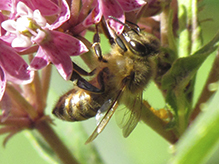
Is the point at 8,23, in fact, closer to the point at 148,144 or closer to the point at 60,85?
the point at 60,85

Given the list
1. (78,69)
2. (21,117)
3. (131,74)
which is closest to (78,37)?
(78,69)

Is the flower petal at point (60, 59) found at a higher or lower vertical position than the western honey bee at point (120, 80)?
higher

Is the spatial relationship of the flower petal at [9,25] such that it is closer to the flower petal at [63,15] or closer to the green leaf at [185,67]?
the flower petal at [63,15]

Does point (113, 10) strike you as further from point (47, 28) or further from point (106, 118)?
point (106, 118)

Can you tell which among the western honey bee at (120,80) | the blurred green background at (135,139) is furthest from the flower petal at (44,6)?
the blurred green background at (135,139)

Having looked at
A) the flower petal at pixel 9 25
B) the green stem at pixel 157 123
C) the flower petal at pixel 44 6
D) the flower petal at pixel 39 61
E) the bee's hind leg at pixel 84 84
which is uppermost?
the flower petal at pixel 44 6


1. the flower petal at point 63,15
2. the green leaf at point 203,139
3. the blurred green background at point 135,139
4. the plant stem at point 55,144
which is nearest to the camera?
the green leaf at point 203,139
